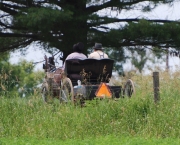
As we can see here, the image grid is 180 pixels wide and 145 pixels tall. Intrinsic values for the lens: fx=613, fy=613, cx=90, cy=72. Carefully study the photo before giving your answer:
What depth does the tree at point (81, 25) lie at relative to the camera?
658 inches

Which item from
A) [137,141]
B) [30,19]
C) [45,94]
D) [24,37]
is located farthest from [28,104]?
[24,37]

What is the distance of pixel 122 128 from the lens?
8.97 metres

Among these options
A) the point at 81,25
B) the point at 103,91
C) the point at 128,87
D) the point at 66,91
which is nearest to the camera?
the point at 103,91

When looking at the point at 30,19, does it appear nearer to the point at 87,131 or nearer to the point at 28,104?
the point at 28,104

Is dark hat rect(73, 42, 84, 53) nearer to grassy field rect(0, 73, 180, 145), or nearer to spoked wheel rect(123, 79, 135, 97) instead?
spoked wheel rect(123, 79, 135, 97)

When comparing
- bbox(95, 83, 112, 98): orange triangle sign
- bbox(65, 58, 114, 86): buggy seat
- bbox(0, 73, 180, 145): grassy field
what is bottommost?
bbox(0, 73, 180, 145): grassy field

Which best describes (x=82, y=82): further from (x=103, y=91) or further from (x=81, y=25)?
(x=81, y=25)

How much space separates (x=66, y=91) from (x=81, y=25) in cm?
715

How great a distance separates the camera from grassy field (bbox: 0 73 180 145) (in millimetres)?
8664

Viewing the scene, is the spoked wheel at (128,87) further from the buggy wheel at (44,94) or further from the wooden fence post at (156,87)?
the wooden fence post at (156,87)

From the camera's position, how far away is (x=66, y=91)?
11141 millimetres

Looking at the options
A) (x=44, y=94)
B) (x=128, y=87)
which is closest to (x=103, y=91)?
(x=128, y=87)

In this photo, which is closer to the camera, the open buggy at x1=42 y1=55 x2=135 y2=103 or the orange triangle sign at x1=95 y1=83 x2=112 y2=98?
the orange triangle sign at x1=95 y1=83 x2=112 y2=98

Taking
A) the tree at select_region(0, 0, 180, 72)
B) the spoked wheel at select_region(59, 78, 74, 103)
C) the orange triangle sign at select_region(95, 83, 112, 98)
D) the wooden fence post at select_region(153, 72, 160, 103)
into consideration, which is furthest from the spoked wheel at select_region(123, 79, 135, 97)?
the tree at select_region(0, 0, 180, 72)
